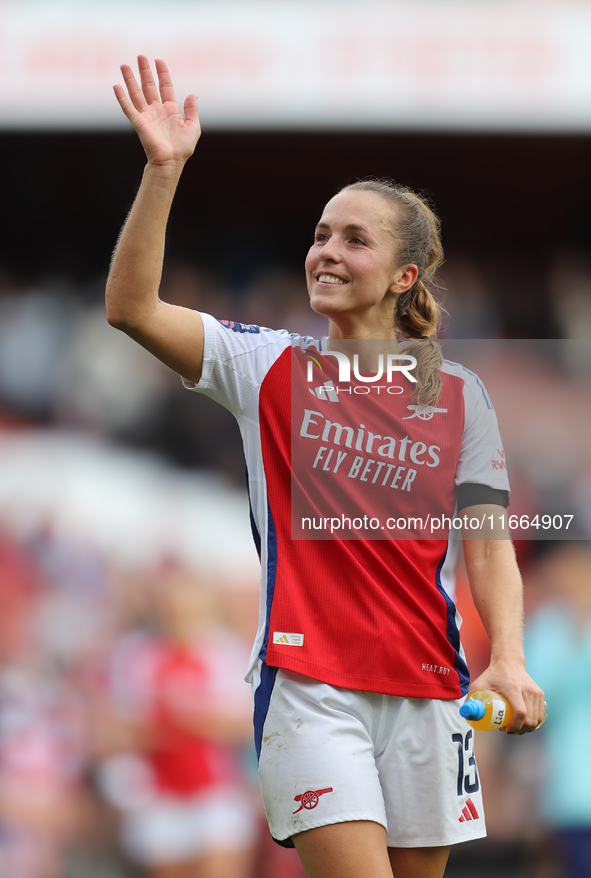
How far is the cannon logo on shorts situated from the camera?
2426 millimetres

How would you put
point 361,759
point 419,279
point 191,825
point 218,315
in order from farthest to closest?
point 218,315
point 191,825
point 419,279
point 361,759

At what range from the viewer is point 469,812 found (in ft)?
8.71

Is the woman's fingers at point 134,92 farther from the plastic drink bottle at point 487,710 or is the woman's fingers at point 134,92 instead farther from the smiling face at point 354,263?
the plastic drink bottle at point 487,710

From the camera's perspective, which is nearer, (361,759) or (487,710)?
(487,710)

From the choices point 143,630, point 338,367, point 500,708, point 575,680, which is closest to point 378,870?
point 500,708

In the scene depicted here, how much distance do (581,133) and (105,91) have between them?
4401 mm

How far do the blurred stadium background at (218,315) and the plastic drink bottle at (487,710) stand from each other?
2.43 m

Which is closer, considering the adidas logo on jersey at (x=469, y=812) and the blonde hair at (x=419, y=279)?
the adidas logo on jersey at (x=469, y=812)

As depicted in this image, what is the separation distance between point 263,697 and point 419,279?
3.84 feet

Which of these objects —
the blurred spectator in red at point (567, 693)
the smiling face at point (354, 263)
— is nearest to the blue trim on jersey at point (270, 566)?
the smiling face at point (354, 263)

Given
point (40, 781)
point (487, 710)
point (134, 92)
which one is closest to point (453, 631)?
point (487, 710)

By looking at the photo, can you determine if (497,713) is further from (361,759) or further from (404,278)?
(404,278)

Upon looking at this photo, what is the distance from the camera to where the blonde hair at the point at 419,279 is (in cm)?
278

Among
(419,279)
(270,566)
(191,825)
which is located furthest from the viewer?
(191,825)
